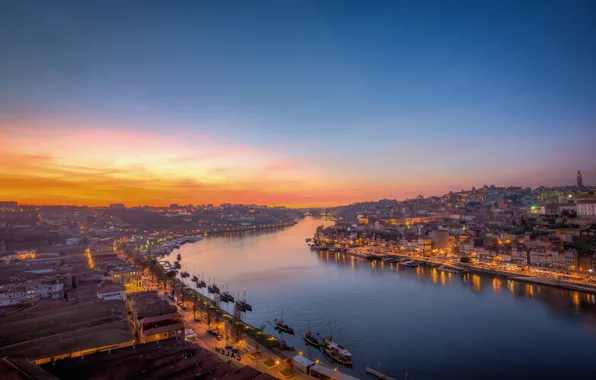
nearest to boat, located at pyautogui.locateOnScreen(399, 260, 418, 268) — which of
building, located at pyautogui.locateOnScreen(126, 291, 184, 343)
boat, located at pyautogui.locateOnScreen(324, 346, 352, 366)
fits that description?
boat, located at pyautogui.locateOnScreen(324, 346, 352, 366)

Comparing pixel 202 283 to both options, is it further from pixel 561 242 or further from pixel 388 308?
pixel 561 242

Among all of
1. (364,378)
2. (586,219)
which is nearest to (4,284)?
(364,378)

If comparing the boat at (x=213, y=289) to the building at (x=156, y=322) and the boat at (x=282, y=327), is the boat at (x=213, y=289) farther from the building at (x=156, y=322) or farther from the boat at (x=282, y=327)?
the boat at (x=282, y=327)

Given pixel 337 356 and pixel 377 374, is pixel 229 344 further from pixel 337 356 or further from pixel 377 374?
pixel 377 374

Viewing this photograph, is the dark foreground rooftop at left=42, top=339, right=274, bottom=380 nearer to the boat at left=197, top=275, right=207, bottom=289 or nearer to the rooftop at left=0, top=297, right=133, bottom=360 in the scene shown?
the rooftop at left=0, top=297, right=133, bottom=360

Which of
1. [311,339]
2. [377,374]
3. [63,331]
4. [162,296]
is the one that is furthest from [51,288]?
[377,374]

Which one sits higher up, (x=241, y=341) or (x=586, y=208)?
(x=586, y=208)
